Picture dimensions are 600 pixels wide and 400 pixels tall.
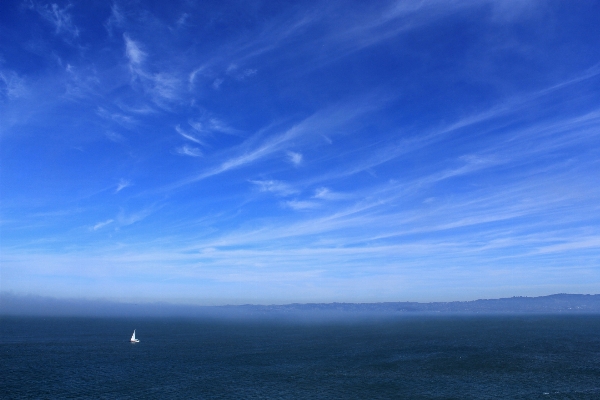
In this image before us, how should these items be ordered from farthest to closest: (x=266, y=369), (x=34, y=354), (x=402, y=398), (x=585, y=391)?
(x=34, y=354)
(x=266, y=369)
(x=585, y=391)
(x=402, y=398)

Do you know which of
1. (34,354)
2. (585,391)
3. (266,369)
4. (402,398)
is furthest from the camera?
(34,354)

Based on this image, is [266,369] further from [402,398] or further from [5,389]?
[5,389]

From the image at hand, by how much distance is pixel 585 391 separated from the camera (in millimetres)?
67125

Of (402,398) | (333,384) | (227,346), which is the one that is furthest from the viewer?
(227,346)

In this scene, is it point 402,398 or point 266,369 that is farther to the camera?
point 266,369

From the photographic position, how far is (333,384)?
236ft

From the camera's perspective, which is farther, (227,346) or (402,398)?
(227,346)

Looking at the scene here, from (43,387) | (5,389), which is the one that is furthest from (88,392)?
(5,389)

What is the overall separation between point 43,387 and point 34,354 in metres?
46.5

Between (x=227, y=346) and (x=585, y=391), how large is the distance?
9863 cm

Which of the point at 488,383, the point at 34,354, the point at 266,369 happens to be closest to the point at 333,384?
the point at 266,369

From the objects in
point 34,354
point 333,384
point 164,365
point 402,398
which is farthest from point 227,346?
point 402,398

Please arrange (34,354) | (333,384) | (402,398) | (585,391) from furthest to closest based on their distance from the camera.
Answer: (34,354), (333,384), (585,391), (402,398)

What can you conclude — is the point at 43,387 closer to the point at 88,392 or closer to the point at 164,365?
the point at 88,392
